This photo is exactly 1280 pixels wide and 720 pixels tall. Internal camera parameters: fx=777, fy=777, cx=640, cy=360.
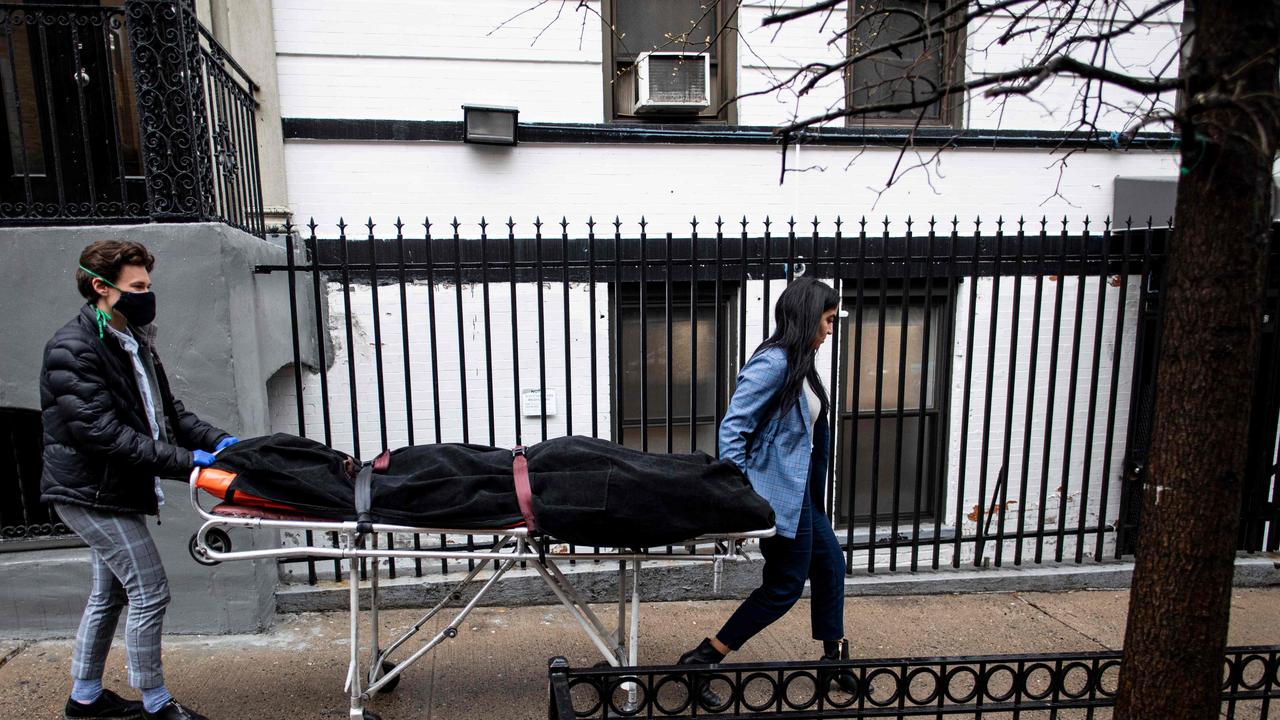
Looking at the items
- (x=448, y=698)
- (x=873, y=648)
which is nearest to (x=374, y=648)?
(x=448, y=698)

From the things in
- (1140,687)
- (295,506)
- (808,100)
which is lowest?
(1140,687)

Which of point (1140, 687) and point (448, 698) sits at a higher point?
point (1140, 687)

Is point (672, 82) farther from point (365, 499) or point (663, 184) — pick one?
point (365, 499)

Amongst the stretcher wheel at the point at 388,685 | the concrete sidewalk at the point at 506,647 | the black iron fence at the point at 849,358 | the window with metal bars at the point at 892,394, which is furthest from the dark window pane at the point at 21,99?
the window with metal bars at the point at 892,394

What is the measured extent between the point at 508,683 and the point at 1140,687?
2822 millimetres

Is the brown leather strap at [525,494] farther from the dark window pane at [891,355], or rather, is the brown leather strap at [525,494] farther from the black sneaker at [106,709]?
the dark window pane at [891,355]

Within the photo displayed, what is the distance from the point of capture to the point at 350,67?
5254mm

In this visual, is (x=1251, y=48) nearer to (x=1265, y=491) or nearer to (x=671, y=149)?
(x=671, y=149)

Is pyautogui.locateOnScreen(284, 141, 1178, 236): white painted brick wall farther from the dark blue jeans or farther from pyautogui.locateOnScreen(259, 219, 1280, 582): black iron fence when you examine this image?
the dark blue jeans

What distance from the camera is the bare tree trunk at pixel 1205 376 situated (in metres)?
1.86

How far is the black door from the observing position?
13.2 feet

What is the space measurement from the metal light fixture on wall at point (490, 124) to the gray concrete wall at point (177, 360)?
1655mm

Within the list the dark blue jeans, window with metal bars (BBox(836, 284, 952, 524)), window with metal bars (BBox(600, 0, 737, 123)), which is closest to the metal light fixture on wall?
window with metal bars (BBox(600, 0, 737, 123))

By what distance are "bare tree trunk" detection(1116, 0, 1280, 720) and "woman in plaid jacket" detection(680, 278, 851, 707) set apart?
1434 millimetres
